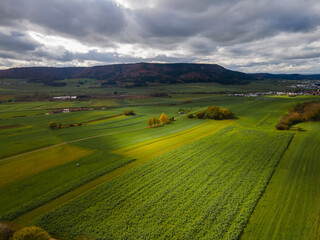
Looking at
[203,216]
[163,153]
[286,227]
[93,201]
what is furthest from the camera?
[163,153]

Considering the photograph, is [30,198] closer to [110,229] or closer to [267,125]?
[110,229]

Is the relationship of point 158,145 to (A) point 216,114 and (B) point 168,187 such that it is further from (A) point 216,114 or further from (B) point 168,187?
(A) point 216,114

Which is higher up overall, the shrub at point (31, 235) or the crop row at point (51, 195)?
the shrub at point (31, 235)

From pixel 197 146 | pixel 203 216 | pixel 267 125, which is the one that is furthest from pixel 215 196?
pixel 267 125

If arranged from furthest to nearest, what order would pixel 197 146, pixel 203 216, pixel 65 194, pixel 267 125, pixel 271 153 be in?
pixel 267 125 → pixel 197 146 → pixel 271 153 → pixel 65 194 → pixel 203 216

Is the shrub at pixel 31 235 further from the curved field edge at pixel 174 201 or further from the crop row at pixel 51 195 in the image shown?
the crop row at pixel 51 195

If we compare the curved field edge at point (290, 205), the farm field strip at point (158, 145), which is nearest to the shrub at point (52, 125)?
the farm field strip at point (158, 145)
